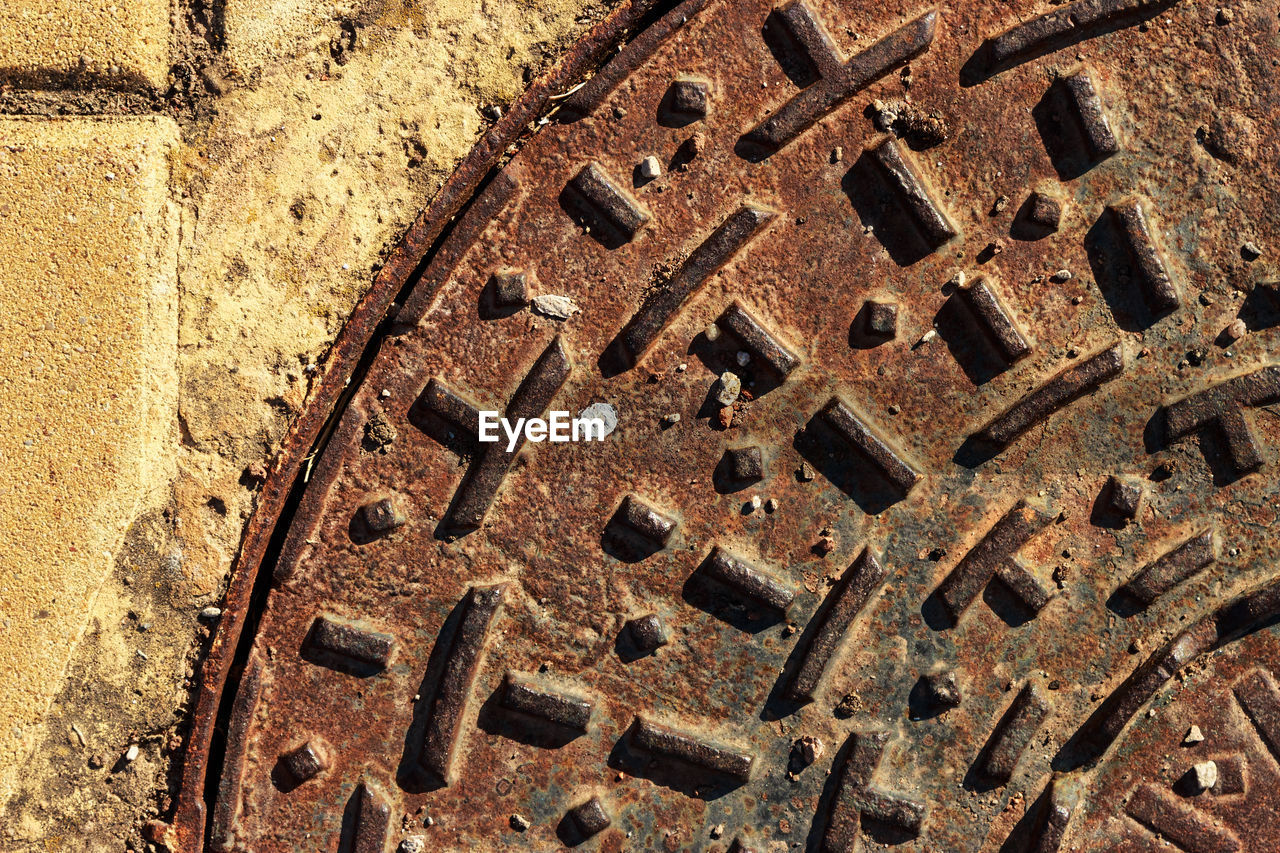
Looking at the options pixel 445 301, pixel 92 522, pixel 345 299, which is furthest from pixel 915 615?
pixel 92 522

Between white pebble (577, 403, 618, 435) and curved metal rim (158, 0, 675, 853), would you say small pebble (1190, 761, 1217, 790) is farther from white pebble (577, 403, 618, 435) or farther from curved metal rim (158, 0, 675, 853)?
curved metal rim (158, 0, 675, 853)

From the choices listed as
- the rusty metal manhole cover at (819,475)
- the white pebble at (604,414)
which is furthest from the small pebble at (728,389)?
the white pebble at (604,414)

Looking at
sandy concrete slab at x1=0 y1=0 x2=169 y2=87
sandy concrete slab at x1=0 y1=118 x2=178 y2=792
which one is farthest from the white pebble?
sandy concrete slab at x1=0 y1=0 x2=169 y2=87

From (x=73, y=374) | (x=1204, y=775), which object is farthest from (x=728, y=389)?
(x=73, y=374)

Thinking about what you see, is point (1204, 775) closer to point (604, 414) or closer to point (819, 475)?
point (819, 475)

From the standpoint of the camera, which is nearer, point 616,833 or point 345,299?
point 616,833

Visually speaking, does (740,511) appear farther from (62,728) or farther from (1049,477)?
(62,728)
